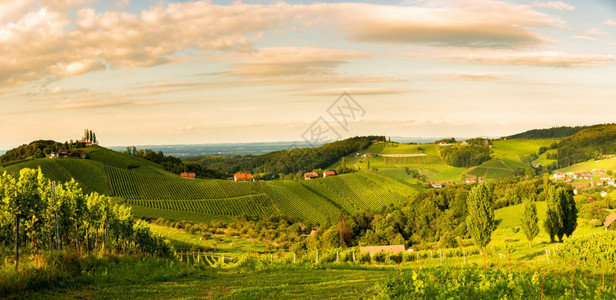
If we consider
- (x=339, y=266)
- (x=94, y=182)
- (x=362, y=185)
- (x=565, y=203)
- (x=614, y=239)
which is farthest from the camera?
(x=362, y=185)

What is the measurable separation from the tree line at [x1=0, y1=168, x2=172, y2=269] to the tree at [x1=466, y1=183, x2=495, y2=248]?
34.4 m

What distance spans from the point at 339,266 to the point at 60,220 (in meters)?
17.2

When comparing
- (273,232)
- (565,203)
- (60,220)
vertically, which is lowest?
(273,232)

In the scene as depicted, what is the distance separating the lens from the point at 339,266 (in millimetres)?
25312

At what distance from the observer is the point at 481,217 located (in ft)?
159

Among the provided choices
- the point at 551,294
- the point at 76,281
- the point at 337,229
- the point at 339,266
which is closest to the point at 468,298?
the point at 551,294

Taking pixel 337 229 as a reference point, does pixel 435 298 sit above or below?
above

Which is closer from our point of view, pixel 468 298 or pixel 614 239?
pixel 468 298

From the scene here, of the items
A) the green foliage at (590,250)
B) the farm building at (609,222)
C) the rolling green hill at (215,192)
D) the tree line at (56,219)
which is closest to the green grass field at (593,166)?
the rolling green hill at (215,192)

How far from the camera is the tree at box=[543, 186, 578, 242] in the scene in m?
51.2

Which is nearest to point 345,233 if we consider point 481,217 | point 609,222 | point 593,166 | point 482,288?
point 481,217

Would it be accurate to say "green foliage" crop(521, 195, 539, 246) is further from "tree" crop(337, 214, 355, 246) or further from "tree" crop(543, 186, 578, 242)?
"tree" crop(337, 214, 355, 246)

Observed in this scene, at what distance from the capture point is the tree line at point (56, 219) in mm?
17453

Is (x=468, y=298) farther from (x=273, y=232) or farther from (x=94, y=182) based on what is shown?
(x=94, y=182)
